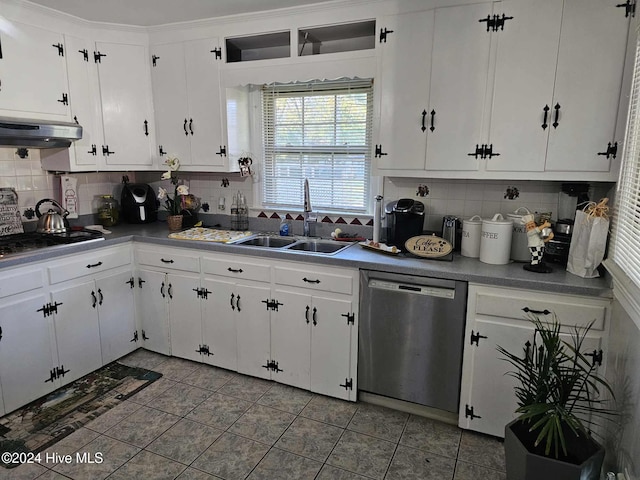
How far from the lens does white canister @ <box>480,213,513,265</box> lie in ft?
7.70

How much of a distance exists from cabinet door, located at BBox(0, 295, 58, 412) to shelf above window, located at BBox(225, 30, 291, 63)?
2.14m

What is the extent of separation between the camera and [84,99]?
3.04 m

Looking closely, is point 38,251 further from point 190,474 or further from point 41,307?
point 190,474

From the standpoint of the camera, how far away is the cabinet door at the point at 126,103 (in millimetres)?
3135

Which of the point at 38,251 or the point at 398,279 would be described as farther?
the point at 38,251

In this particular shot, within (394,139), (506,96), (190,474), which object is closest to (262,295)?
(190,474)

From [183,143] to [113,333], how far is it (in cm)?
152

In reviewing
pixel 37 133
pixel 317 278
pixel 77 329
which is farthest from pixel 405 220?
pixel 37 133

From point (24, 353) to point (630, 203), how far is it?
329 centimetres

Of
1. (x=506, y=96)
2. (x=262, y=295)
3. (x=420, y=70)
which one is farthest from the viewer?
(x=262, y=295)

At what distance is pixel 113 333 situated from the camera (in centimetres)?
304

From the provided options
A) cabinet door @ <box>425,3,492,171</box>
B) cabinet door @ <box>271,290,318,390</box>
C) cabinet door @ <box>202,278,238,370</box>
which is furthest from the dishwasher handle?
cabinet door @ <box>202,278,238,370</box>

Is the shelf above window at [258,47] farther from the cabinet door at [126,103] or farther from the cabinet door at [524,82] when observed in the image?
the cabinet door at [524,82]

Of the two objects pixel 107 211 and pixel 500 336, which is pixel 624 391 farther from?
pixel 107 211
